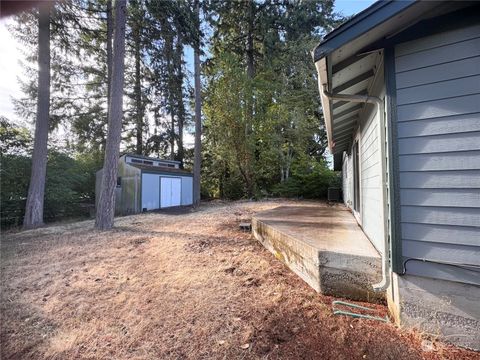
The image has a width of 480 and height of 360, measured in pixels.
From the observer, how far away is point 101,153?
15.9 m

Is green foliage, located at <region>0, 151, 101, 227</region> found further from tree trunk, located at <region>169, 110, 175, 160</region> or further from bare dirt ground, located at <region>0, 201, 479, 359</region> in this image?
tree trunk, located at <region>169, 110, 175, 160</region>

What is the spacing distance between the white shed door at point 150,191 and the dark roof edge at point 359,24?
1119cm

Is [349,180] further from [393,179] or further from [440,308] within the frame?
[440,308]

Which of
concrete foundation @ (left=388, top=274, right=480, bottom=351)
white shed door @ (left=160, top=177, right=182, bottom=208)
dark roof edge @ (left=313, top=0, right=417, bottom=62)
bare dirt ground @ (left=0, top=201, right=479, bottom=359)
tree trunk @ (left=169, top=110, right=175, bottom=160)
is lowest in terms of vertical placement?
bare dirt ground @ (left=0, top=201, right=479, bottom=359)

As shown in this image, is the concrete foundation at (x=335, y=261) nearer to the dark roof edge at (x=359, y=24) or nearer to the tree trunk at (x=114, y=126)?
the dark roof edge at (x=359, y=24)

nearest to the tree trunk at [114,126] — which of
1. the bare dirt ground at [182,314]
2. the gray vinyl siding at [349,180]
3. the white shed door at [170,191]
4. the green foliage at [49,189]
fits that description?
the bare dirt ground at [182,314]

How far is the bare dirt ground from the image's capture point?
6.31 ft

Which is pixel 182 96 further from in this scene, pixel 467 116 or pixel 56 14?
pixel 467 116

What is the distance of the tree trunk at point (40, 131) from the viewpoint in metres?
8.37

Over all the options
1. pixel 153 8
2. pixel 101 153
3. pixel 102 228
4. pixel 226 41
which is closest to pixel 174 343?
pixel 102 228

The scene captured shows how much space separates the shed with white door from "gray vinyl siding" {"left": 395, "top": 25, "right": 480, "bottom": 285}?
1137 centimetres

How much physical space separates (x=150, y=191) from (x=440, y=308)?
11898 millimetres

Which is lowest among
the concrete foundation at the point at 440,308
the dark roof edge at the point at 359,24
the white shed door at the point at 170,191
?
the concrete foundation at the point at 440,308

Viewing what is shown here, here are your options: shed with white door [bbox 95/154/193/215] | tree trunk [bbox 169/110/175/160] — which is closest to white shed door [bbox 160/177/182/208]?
shed with white door [bbox 95/154/193/215]
